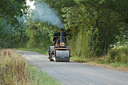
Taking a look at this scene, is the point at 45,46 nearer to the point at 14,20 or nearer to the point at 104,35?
the point at 104,35

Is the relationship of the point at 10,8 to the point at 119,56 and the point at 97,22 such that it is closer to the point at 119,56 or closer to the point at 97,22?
the point at 119,56

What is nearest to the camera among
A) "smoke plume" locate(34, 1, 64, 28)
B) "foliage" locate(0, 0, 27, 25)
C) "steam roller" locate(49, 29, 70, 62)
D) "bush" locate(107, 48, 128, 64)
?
"foliage" locate(0, 0, 27, 25)

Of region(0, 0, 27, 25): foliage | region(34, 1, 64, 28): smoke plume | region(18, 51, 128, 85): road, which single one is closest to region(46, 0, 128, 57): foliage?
region(34, 1, 64, 28): smoke plume

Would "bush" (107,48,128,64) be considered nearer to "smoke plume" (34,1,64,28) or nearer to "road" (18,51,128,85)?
"road" (18,51,128,85)

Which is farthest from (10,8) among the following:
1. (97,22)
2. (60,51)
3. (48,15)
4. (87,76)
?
(97,22)

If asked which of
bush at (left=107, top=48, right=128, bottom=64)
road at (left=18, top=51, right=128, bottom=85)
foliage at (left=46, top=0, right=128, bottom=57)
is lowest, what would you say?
road at (left=18, top=51, right=128, bottom=85)

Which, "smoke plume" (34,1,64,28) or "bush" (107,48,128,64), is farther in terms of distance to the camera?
"smoke plume" (34,1,64,28)

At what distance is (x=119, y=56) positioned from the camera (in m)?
23.6

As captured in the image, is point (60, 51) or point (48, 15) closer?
point (60, 51)

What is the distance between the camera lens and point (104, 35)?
29.0 meters

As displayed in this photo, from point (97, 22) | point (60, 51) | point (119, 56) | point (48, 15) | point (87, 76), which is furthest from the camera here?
point (48, 15)

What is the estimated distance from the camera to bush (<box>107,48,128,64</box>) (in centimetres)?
2269

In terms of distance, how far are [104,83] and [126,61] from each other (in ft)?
36.5

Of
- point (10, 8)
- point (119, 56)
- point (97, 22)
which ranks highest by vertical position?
point (10, 8)
